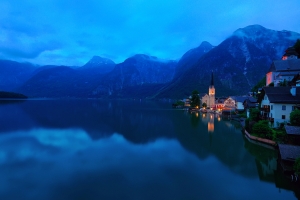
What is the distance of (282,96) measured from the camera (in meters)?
27.1

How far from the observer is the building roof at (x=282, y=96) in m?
26.1

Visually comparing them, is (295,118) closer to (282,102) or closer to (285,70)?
(282,102)

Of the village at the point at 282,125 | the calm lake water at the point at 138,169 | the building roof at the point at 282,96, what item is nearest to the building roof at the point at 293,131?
the village at the point at 282,125

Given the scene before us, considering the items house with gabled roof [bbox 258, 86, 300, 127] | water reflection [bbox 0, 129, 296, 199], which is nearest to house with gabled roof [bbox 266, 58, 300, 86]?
house with gabled roof [bbox 258, 86, 300, 127]

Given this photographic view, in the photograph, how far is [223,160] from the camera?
69.2 feet

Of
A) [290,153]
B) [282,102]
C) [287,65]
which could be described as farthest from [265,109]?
[287,65]

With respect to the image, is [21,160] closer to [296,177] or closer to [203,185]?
[203,185]

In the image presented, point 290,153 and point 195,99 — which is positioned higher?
point 195,99

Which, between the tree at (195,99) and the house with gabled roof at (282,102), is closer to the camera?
the house with gabled roof at (282,102)

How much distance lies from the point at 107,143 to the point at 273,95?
82.7 ft

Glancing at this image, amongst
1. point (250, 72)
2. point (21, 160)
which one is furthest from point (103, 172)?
point (250, 72)

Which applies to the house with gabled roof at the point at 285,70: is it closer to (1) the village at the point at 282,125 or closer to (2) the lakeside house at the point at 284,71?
(2) the lakeside house at the point at 284,71

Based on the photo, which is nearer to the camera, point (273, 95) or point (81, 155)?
point (81, 155)

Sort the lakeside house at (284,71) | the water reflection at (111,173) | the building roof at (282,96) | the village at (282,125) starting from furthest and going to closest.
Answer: the lakeside house at (284,71)
the building roof at (282,96)
the village at (282,125)
the water reflection at (111,173)
